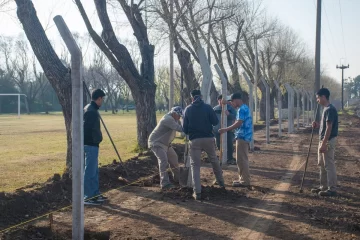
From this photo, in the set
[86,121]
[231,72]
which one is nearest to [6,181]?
[86,121]

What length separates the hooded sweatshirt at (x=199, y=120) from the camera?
8.77m

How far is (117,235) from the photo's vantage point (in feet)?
21.2

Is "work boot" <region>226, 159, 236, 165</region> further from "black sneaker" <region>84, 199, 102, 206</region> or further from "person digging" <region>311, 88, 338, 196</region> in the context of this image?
"black sneaker" <region>84, 199, 102, 206</region>

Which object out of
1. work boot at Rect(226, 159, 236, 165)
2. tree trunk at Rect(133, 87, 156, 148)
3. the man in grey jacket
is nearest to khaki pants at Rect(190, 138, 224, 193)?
the man in grey jacket

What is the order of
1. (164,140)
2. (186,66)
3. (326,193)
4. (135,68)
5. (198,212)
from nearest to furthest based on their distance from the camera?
(198,212), (326,193), (164,140), (135,68), (186,66)

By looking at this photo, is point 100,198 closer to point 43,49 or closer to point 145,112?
point 43,49

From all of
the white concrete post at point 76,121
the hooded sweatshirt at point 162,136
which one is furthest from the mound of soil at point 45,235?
the hooded sweatshirt at point 162,136

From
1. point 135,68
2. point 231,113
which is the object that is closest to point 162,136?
point 231,113

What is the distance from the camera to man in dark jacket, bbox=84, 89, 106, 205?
8.36m

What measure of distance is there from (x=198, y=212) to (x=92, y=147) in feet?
7.14

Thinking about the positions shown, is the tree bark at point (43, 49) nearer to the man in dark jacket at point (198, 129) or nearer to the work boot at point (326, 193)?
the man in dark jacket at point (198, 129)

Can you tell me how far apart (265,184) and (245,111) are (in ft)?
5.84

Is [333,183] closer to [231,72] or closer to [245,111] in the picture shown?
[245,111]

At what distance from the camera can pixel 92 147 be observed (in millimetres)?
8383
